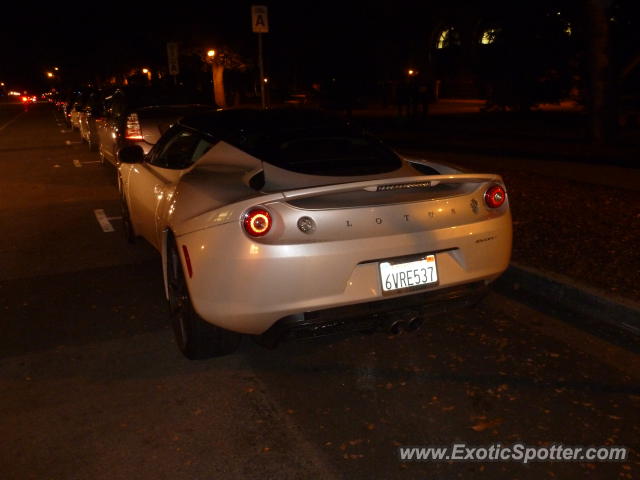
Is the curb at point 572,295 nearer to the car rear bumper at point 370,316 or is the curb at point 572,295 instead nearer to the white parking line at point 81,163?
the car rear bumper at point 370,316

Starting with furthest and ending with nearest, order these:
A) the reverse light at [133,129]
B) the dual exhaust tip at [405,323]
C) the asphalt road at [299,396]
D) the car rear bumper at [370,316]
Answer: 1. the reverse light at [133,129]
2. the dual exhaust tip at [405,323]
3. the car rear bumper at [370,316]
4. the asphalt road at [299,396]

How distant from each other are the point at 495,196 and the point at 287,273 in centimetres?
150

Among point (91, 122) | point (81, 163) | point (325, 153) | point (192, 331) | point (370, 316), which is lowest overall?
point (81, 163)

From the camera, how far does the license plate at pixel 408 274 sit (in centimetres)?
384

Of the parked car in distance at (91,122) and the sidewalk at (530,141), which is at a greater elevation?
the parked car in distance at (91,122)

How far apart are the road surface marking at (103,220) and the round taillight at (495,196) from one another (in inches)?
209

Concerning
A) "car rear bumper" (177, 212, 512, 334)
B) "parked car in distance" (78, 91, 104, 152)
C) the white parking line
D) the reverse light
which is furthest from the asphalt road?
"parked car in distance" (78, 91, 104, 152)

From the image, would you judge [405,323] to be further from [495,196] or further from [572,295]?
[572,295]

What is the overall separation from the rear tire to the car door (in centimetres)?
47

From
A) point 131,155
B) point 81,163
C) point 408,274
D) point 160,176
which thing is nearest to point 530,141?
point 81,163

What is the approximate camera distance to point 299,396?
389cm

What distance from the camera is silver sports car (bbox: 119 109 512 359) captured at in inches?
145

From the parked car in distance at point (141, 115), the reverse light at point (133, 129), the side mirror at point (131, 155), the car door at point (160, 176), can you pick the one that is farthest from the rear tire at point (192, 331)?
the reverse light at point (133, 129)

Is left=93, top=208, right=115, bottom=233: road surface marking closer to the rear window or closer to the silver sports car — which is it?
the silver sports car
